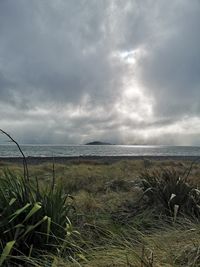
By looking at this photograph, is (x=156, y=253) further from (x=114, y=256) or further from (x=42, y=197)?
(x=42, y=197)

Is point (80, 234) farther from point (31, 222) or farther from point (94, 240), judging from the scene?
point (31, 222)

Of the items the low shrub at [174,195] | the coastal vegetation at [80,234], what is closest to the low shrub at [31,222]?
the coastal vegetation at [80,234]

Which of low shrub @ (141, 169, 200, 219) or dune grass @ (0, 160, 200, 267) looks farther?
low shrub @ (141, 169, 200, 219)

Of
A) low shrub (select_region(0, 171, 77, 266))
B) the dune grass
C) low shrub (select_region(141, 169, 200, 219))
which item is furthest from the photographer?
low shrub (select_region(141, 169, 200, 219))

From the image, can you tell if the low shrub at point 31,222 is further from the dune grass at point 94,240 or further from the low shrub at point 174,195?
the low shrub at point 174,195

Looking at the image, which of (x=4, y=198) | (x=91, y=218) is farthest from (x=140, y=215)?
(x=4, y=198)

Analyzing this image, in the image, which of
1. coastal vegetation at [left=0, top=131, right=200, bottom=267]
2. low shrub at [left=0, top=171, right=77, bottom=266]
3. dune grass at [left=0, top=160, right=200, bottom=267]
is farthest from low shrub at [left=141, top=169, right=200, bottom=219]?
low shrub at [left=0, top=171, right=77, bottom=266]

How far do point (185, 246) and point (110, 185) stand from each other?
24.6 feet

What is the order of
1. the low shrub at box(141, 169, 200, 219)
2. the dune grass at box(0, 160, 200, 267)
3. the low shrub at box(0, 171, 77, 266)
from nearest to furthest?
the dune grass at box(0, 160, 200, 267) < the low shrub at box(0, 171, 77, 266) < the low shrub at box(141, 169, 200, 219)

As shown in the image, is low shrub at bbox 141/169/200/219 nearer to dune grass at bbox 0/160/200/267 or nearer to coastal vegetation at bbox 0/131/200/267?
coastal vegetation at bbox 0/131/200/267

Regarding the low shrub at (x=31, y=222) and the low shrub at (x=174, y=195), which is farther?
the low shrub at (x=174, y=195)

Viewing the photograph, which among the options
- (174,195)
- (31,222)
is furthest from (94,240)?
(174,195)

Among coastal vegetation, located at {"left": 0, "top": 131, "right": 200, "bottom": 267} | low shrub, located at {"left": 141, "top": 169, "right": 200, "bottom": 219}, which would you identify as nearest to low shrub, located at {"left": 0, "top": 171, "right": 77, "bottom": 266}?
coastal vegetation, located at {"left": 0, "top": 131, "right": 200, "bottom": 267}

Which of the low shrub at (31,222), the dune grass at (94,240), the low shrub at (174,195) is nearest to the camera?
the dune grass at (94,240)
